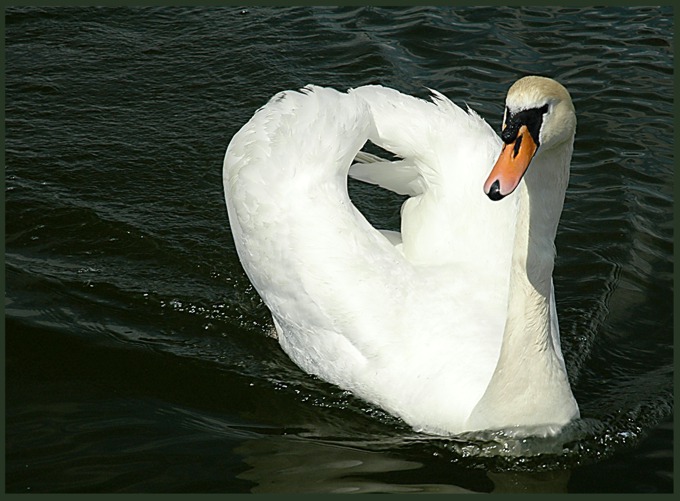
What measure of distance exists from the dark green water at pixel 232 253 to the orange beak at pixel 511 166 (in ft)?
6.08

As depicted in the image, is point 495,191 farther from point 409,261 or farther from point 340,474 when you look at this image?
point 409,261

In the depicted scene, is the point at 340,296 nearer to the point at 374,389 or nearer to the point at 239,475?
the point at 374,389

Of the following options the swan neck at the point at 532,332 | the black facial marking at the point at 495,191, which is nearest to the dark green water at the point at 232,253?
the swan neck at the point at 532,332

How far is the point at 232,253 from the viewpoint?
25.5 feet

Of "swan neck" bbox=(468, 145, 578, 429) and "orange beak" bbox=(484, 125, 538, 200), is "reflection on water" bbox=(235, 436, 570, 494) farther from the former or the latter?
"orange beak" bbox=(484, 125, 538, 200)

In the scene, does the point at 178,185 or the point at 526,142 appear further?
the point at 178,185

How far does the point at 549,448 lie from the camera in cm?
560

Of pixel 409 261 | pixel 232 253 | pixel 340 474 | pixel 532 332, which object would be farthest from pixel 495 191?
pixel 232 253

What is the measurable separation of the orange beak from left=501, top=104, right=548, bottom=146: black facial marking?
18 millimetres

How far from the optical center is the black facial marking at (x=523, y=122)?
4348 mm

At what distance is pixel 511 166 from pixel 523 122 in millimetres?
225

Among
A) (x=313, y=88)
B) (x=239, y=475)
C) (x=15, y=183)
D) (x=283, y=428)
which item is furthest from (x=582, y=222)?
(x=15, y=183)

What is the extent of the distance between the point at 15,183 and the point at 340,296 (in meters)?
3.62

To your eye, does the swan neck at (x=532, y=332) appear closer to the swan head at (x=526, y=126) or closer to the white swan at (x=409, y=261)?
the white swan at (x=409, y=261)
